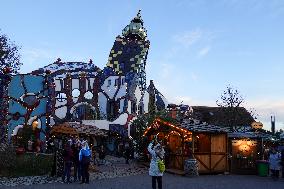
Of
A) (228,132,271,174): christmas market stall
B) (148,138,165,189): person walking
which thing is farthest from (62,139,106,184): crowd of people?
(228,132,271,174): christmas market stall

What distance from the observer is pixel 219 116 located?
53.9m

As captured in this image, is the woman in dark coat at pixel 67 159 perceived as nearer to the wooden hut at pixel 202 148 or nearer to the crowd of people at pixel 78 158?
the crowd of people at pixel 78 158

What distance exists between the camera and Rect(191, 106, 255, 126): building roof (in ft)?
165

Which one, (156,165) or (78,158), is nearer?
(156,165)

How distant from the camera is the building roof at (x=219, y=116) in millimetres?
50266

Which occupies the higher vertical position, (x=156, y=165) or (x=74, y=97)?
(x=74, y=97)

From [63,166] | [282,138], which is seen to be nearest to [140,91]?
[282,138]

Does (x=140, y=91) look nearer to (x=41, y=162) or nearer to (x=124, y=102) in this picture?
(x=124, y=102)

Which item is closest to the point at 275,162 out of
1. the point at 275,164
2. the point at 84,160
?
the point at 275,164

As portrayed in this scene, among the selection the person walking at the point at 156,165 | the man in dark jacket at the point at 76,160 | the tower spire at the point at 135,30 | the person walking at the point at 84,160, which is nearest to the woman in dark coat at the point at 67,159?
the man in dark jacket at the point at 76,160

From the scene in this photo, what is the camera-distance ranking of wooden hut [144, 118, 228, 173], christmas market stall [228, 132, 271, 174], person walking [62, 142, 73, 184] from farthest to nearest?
christmas market stall [228, 132, 271, 174] < wooden hut [144, 118, 228, 173] < person walking [62, 142, 73, 184]

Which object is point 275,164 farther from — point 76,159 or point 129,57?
point 129,57

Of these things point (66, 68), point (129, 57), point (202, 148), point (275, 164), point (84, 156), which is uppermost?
point (129, 57)

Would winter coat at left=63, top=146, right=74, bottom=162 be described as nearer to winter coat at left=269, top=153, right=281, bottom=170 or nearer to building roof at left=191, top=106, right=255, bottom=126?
winter coat at left=269, top=153, right=281, bottom=170
